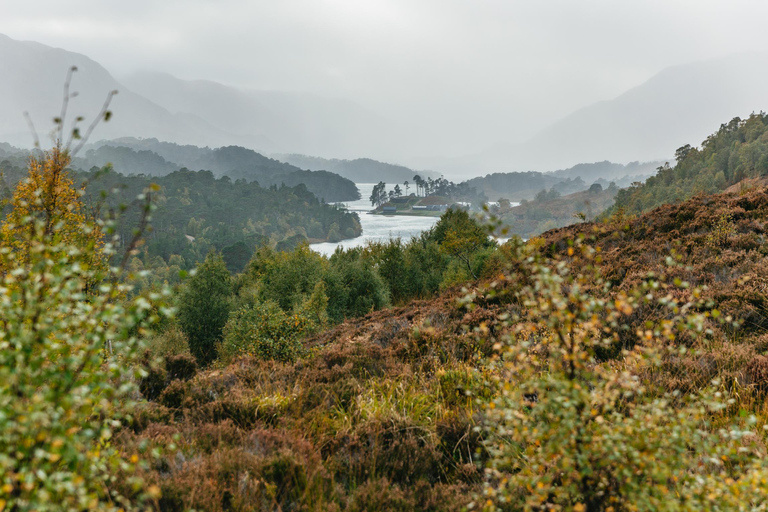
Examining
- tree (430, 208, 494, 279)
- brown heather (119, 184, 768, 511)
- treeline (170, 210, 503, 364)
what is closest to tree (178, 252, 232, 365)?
treeline (170, 210, 503, 364)

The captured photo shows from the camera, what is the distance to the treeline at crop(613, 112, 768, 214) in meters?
82.9

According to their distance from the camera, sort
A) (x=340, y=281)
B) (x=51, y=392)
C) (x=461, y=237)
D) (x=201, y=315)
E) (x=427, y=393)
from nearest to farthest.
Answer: (x=51, y=392) → (x=427, y=393) → (x=461, y=237) → (x=340, y=281) → (x=201, y=315)

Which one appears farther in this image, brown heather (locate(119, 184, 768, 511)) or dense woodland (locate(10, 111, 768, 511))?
brown heather (locate(119, 184, 768, 511))

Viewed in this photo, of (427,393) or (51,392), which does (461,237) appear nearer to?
(427,393)

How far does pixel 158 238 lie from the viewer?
424 feet

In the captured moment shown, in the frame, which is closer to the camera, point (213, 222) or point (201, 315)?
point (201, 315)

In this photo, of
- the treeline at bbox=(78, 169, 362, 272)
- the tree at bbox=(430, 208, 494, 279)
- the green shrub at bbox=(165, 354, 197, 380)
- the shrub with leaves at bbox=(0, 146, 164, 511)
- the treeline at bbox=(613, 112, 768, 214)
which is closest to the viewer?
the shrub with leaves at bbox=(0, 146, 164, 511)

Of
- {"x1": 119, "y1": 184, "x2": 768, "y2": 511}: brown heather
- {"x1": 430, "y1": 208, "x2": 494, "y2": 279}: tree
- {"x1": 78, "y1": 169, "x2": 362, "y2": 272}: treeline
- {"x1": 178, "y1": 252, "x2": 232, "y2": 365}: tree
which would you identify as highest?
{"x1": 78, "y1": 169, "x2": 362, "y2": 272}: treeline

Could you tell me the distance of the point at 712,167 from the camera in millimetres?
95312

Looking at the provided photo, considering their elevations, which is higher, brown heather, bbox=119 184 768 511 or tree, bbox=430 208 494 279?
tree, bbox=430 208 494 279

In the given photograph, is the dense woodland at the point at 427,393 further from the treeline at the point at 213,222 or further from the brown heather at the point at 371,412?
the treeline at the point at 213,222

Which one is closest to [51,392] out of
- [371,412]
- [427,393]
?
[371,412]

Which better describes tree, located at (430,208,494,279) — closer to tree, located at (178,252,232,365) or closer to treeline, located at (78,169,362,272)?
tree, located at (178,252,232,365)

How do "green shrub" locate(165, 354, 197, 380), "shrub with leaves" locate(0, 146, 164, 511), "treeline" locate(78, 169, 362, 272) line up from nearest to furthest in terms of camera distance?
"shrub with leaves" locate(0, 146, 164, 511), "green shrub" locate(165, 354, 197, 380), "treeline" locate(78, 169, 362, 272)
